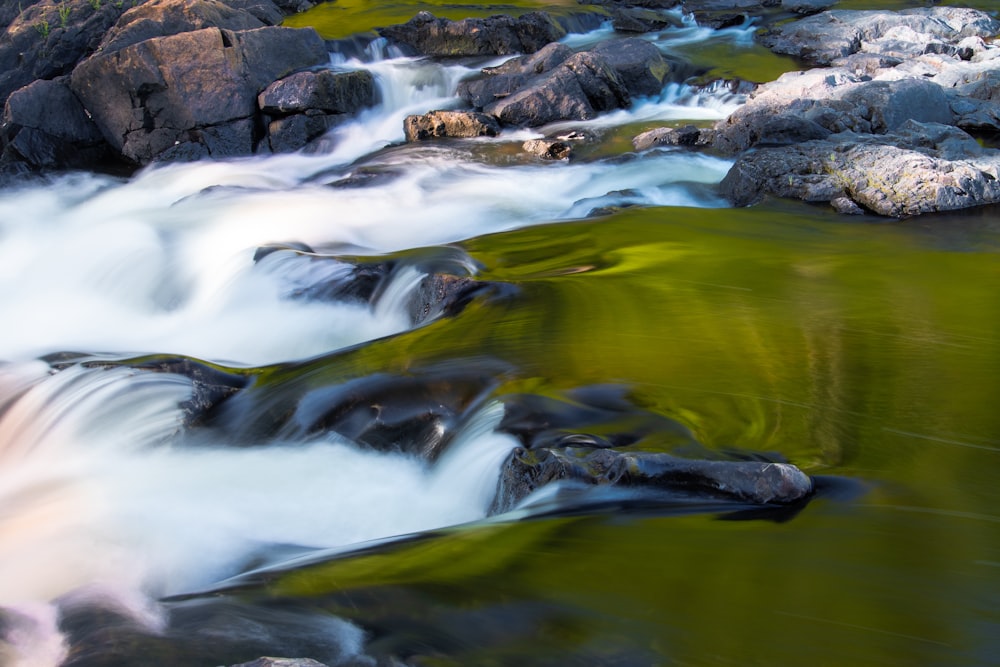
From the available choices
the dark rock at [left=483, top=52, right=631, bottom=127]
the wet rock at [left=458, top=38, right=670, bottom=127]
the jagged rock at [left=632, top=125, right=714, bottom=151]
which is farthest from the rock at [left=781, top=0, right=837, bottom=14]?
the jagged rock at [left=632, top=125, right=714, bottom=151]

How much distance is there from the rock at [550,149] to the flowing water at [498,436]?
82.5 inches

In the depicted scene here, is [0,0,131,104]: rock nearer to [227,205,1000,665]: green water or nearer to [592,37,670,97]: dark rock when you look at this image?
[592,37,670,97]: dark rock

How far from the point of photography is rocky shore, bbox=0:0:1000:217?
35.1 ft

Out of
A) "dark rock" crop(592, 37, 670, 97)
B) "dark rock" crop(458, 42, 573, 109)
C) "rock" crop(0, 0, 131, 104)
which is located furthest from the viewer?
"rock" crop(0, 0, 131, 104)

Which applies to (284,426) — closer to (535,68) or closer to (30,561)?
(30,561)

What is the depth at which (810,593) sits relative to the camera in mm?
3566

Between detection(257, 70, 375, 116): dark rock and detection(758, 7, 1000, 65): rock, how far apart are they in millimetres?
9053

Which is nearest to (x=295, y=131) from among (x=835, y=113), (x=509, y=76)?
(x=509, y=76)

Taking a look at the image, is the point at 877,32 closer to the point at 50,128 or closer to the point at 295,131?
the point at 295,131

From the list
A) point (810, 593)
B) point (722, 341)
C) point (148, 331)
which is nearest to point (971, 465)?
point (810, 593)

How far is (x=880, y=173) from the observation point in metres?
10.2

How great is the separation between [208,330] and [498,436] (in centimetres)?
466

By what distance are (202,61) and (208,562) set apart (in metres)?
13.0

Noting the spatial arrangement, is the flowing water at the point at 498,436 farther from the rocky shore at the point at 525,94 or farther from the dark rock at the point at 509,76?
the dark rock at the point at 509,76
